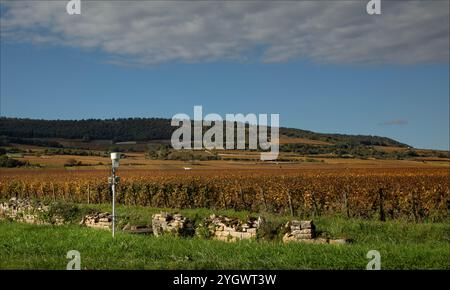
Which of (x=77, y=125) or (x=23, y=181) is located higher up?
(x=77, y=125)

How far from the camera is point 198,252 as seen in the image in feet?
44.2

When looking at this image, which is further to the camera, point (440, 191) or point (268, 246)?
point (440, 191)

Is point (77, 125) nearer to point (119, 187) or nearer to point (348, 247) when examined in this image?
point (119, 187)

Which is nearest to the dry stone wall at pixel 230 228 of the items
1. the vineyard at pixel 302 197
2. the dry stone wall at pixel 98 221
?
the dry stone wall at pixel 98 221

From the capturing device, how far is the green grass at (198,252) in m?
11.7

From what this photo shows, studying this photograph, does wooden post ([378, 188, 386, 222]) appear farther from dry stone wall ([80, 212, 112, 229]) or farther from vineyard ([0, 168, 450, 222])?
dry stone wall ([80, 212, 112, 229])

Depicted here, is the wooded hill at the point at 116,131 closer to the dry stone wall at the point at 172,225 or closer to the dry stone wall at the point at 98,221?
the dry stone wall at the point at 98,221

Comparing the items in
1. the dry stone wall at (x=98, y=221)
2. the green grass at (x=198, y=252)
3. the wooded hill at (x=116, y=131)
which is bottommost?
the dry stone wall at (x=98, y=221)

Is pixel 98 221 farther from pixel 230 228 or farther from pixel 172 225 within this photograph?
pixel 230 228
